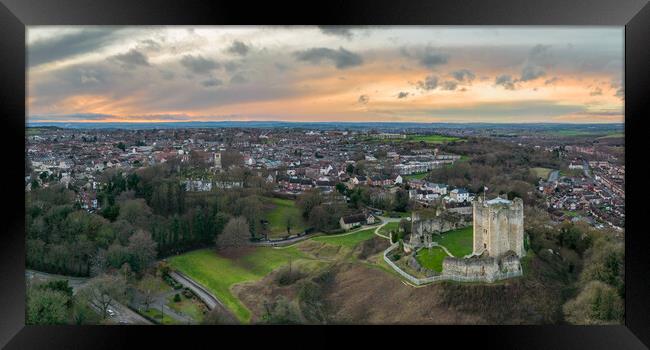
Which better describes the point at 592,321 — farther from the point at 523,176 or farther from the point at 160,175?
the point at 160,175

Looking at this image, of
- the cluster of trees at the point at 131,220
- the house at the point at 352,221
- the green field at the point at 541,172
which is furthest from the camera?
the house at the point at 352,221

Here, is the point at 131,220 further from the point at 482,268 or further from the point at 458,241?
the point at 482,268

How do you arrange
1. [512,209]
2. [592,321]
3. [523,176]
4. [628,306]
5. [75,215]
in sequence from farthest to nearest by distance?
[523,176] < [75,215] < [512,209] < [592,321] < [628,306]

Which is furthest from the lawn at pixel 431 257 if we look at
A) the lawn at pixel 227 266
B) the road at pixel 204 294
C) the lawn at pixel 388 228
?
the road at pixel 204 294

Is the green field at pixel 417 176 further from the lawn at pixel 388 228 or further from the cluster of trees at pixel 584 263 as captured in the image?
the cluster of trees at pixel 584 263

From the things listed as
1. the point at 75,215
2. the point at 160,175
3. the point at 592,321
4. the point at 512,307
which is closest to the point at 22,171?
the point at 75,215

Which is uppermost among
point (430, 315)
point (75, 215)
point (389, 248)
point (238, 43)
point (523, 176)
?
point (238, 43)

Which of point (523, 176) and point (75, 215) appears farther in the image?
point (523, 176)
